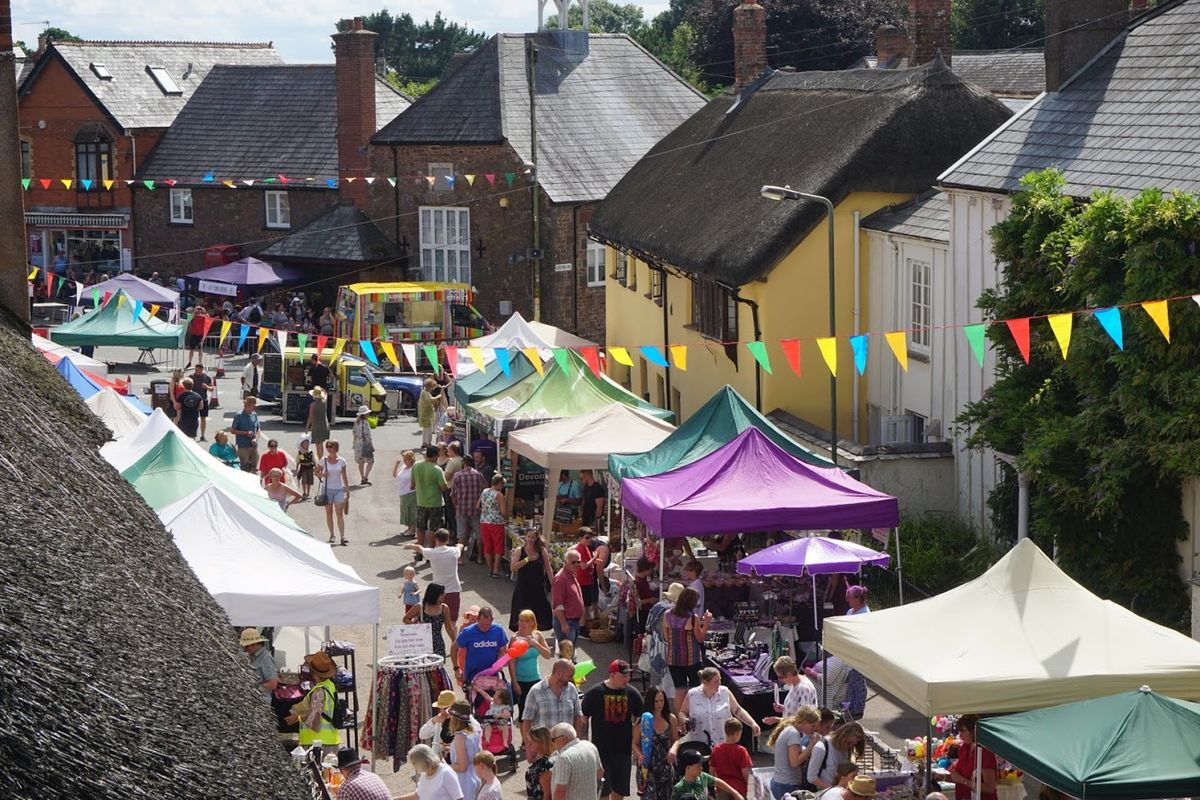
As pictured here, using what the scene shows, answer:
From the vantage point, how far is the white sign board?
1384cm

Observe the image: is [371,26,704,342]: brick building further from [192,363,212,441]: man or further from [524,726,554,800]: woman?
[524,726,554,800]: woman

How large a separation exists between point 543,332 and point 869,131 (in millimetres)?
8182

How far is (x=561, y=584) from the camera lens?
16422 mm

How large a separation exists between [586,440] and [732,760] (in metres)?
8.53

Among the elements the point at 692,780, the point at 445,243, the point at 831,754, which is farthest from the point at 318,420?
the point at 445,243

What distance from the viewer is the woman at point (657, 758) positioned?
1245 cm

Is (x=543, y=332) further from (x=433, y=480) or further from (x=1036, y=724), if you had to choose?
(x=1036, y=724)

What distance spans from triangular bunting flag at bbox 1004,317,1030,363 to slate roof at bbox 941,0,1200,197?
5.69 ft

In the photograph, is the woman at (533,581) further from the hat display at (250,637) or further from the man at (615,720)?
the man at (615,720)

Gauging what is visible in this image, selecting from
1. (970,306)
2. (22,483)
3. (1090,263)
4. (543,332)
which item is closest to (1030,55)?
(543,332)

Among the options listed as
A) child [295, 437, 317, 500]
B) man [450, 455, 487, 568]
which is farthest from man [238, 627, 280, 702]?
child [295, 437, 317, 500]

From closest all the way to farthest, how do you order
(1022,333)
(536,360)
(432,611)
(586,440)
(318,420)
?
1. (432,611)
2. (1022,333)
3. (586,440)
4. (536,360)
5. (318,420)

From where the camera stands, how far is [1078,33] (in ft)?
68.8

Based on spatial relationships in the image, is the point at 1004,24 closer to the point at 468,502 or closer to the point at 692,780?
the point at 468,502
